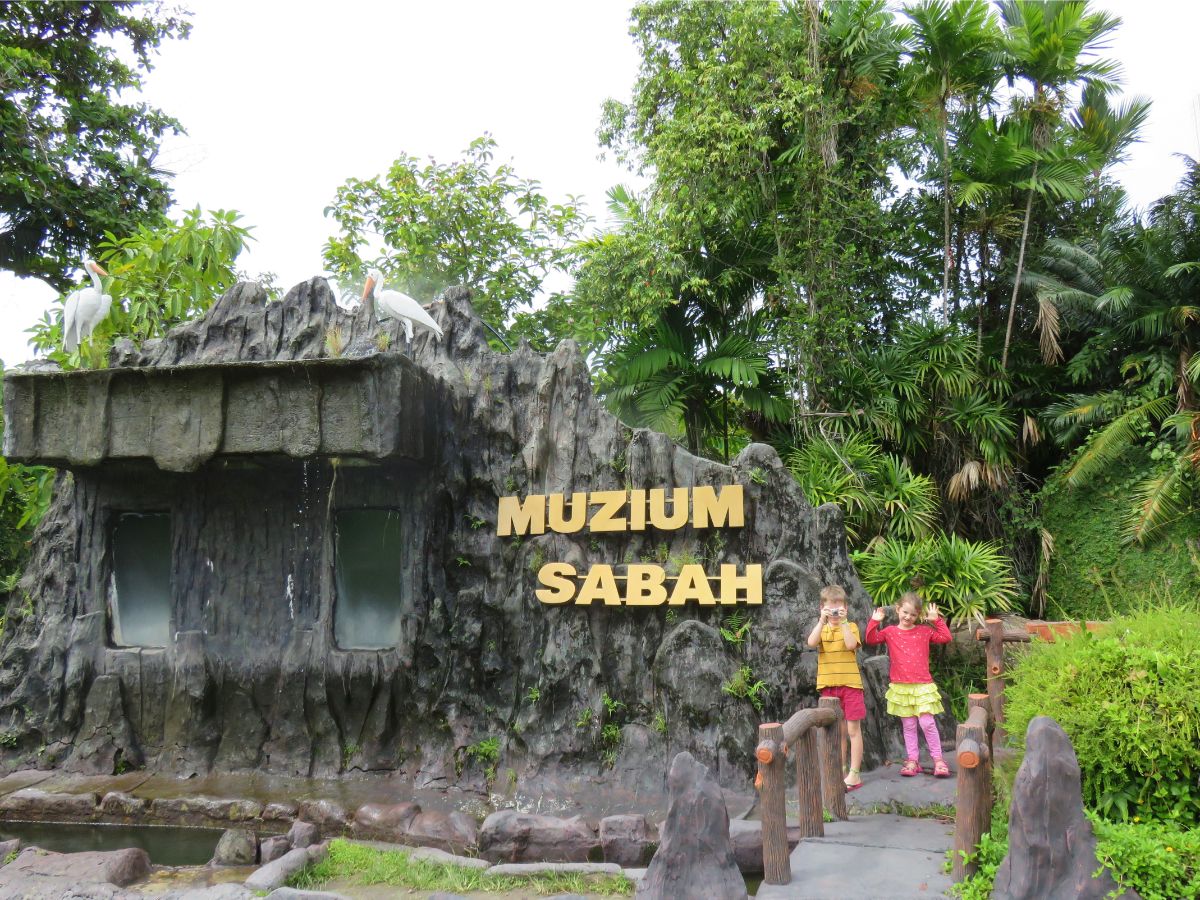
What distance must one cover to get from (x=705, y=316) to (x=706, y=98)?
9.31 feet

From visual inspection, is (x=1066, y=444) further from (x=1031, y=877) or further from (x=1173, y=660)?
(x=1031, y=877)

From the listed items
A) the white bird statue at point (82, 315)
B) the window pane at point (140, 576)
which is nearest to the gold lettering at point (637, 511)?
the window pane at point (140, 576)

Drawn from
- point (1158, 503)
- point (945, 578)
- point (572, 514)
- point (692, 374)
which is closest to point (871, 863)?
point (572, 514)

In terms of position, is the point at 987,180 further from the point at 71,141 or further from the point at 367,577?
the point at 71,141

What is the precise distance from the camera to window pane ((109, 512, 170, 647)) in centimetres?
888

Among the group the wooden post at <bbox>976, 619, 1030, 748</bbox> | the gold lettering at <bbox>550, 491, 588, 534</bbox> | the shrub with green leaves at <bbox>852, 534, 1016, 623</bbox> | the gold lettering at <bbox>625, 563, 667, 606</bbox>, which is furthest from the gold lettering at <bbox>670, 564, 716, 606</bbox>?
the shrub with green leaves at <bbox>852, 534, 1016, 623</bbox>

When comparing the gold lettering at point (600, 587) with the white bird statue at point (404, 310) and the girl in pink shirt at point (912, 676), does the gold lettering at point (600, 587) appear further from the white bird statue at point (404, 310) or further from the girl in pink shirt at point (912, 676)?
the white bird statue at point (404, 310)

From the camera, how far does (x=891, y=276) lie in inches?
496

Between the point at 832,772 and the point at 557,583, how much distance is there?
2952 millimetres

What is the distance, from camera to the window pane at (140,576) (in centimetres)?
888

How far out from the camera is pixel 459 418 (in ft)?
27.5

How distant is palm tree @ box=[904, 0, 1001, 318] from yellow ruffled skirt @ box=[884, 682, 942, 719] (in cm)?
703

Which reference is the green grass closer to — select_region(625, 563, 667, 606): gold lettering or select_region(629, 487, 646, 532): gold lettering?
select_region(625, 563, 667, 606): gold lettering

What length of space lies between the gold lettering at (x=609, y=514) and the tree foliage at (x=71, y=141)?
1083cm
